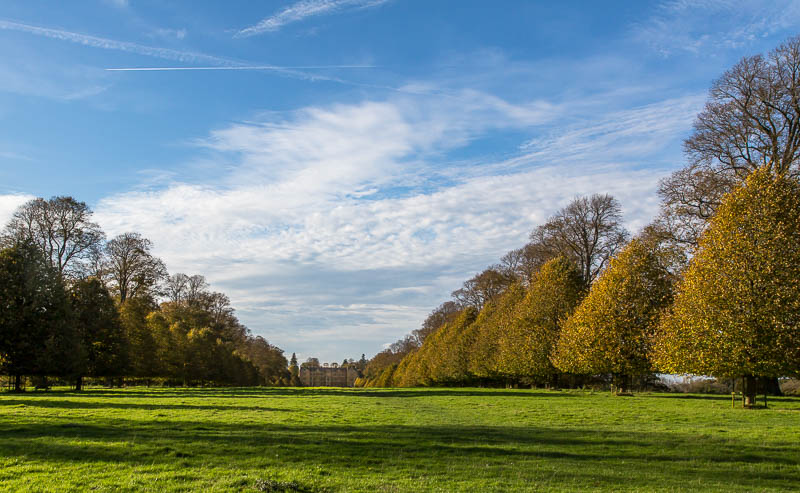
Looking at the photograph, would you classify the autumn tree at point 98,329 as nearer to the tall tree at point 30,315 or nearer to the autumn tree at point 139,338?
the autumn tree at point 139,338

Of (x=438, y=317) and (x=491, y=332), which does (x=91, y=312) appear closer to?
(x=491, y=332)

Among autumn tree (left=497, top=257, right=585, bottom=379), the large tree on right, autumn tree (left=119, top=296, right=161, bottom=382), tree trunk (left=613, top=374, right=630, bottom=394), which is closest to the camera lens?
the large tree on right

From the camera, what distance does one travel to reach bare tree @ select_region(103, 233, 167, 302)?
193 ft

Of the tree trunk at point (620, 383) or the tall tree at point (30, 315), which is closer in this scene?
the tall tree at point (30, 315)

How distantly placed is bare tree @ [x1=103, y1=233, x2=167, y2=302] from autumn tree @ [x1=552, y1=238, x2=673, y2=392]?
146 feet

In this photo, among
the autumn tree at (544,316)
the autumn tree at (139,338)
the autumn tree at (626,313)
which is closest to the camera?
the autumn tree at (626,313)

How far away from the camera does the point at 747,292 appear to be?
83.1 ft

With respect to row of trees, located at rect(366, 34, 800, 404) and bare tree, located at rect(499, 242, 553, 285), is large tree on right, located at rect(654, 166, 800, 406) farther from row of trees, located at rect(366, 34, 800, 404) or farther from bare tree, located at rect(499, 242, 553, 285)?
bare tree, located at rect(499, 242, 553, 285)

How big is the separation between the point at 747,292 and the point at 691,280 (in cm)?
323

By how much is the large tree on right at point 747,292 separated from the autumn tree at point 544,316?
1981cm

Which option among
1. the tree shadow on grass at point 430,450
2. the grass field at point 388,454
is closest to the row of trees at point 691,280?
the grass field at point 388,454

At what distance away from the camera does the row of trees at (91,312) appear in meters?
35.1

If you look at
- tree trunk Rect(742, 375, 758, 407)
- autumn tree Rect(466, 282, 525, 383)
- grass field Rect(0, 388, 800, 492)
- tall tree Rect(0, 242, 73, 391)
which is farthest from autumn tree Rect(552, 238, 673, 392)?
tall tree Rect(0, 242, 73, 391)

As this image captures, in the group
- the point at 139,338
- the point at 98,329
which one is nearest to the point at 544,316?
the point at 98,329
